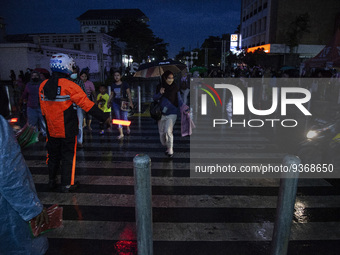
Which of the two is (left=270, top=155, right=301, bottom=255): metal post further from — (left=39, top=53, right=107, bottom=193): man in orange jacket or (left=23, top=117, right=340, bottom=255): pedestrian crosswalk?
(left=39, top=53, right=107, bottom=193): man in orange jacket

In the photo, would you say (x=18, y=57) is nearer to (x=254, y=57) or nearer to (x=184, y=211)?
(x=184, y=211)

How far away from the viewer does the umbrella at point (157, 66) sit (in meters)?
6.68

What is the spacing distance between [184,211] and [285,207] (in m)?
1.75

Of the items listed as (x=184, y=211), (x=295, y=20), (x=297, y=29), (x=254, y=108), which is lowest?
(x=184, y=211)

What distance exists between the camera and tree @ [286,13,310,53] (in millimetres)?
37750

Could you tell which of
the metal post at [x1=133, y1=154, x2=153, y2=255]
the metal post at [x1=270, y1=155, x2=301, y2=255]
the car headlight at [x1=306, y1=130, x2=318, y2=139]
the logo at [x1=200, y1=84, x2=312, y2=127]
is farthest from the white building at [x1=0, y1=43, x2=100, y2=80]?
the metal post at [x1=270, y1=155, x2=301, y2=255]

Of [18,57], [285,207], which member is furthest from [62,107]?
[18,57]

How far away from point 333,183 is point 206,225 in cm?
290

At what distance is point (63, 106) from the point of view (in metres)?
4.06

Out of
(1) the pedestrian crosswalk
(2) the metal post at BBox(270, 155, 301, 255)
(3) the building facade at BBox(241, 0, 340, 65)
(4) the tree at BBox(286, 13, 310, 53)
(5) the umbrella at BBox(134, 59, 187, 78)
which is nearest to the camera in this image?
(2) the metal post at BBox(270, 155, 301, 255)

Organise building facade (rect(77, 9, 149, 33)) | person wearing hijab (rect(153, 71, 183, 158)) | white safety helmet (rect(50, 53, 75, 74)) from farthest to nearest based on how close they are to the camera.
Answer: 1. building facade (rect(77, 9, 149, 33))
2. person wearing hijab (rect(153, 71, 183, 158))
3. white safety helmet (rect(50, 53, 75, 74))

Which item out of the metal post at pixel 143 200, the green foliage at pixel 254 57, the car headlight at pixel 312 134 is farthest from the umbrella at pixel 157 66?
the green foliage at pixel 254 57

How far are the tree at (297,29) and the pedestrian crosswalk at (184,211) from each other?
37.6 metres

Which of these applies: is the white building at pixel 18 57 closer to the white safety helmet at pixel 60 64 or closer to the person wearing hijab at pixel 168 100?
the person wearing hijab at pixel 168 100
